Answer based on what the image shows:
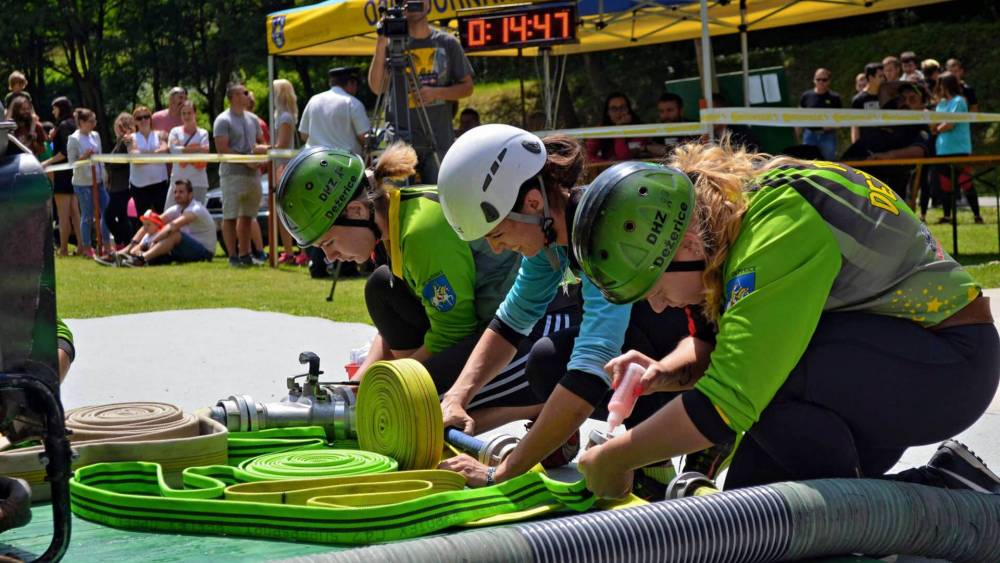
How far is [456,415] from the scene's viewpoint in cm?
461

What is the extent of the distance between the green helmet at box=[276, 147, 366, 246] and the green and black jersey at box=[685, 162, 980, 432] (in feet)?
6.50

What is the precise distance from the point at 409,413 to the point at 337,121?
8.28 metres

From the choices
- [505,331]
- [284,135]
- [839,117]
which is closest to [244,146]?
[284,135]

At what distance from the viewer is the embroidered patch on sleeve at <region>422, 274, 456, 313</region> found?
15.8ft

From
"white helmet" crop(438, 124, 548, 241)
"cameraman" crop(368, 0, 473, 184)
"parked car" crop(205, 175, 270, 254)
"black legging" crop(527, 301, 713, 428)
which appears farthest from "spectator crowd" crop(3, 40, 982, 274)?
"white helmet" crop(438, 124, 548, 241)

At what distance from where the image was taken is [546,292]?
455 centimetres

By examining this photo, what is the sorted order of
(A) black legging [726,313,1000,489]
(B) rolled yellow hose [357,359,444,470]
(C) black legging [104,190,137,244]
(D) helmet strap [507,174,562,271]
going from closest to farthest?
(A) black legging [726,313,1000,489] < (D) helmet strap [507,174,562,271] < (B) rolled yellow hose [357,359,444,470] < (C) black legging [104,190,137,244]

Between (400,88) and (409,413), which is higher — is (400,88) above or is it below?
above

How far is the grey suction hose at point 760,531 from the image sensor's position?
2822mm

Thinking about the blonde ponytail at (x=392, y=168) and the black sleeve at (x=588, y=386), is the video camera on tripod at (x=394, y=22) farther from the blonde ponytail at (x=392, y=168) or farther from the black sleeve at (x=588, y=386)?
the black sleeve at (x=588, y=386)

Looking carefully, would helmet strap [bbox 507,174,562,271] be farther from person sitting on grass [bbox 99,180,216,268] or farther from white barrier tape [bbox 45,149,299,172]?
person sitting on grass [bbox 99,180,216,268]

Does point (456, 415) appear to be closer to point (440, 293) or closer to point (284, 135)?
point (440, 293)

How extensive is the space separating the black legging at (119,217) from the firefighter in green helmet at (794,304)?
14622 mm

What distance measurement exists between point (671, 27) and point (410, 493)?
15488 mm
